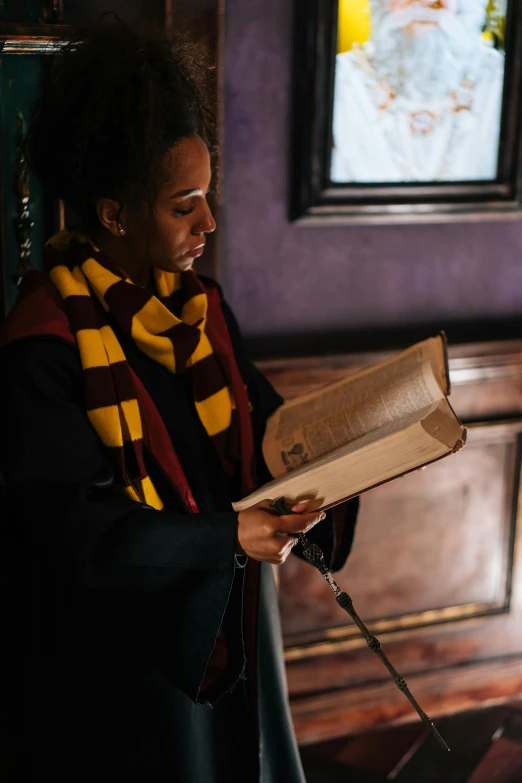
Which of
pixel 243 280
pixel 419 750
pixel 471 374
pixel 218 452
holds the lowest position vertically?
pixel 419 750

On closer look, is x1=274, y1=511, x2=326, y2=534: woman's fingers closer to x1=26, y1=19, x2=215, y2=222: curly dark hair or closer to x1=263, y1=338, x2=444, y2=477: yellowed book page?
x1=263, y1=338, x2=444, y2=477: yellowed book page

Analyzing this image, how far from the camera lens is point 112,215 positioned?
3.85 ft

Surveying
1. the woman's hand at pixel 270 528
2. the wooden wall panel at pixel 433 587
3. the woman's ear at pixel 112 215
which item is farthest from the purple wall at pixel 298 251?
the woman's hand at pixel 270 528

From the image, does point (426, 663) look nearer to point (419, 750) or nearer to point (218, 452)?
point (419, 750)

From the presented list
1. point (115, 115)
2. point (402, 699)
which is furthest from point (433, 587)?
point (115, 115)

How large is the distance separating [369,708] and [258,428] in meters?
1.18

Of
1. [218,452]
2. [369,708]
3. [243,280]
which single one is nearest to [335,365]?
[243,280]

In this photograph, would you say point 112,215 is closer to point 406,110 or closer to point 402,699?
point 406,110

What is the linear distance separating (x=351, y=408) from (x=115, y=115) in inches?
20.3

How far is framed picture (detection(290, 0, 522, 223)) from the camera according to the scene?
1869 mm

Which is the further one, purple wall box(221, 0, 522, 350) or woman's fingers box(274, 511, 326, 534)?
purple wall box(221, 0, 522, 350)

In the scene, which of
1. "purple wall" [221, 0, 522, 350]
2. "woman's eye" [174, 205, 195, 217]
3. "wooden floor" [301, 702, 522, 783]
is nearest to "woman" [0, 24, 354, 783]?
"woman's eye" [174, 205, 195, 217]

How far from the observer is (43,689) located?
3.96 feet

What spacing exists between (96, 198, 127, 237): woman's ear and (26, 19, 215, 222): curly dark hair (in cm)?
1
